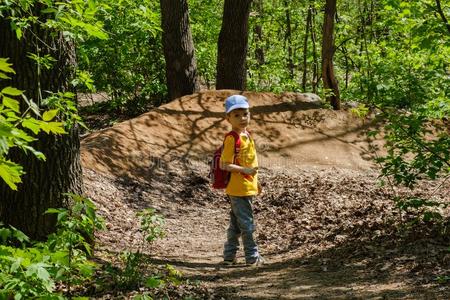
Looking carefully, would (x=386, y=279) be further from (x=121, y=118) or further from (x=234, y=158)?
(x=121, y=118)

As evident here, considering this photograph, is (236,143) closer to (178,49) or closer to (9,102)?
(9,102)

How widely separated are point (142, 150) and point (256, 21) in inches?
407

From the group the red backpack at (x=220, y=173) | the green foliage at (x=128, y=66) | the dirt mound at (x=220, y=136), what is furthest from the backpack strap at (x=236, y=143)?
the green foliage at (x=128, y=66)

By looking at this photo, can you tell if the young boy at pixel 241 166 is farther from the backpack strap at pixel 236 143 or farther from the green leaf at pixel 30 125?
the green leaf at pixel 30 125

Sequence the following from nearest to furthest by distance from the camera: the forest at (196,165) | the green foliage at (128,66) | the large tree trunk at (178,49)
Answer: the forest at (196,165) → the large tree trunk at (178,49) → the green foliage at (128,66)

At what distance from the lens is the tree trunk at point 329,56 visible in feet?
47.9

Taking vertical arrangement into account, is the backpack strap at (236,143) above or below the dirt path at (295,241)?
above

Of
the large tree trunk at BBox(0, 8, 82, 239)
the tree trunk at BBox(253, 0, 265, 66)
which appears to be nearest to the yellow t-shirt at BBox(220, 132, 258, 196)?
the large tree trunk at BBox(0, 8, 82, 239)

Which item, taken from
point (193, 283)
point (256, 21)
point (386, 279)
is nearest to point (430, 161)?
point (386, 279)

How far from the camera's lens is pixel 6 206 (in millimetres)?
5965

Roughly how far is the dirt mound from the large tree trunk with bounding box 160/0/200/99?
3.02 feet

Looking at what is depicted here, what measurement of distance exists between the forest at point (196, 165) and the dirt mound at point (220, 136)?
0.14 feet

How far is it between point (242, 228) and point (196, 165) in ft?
17.5

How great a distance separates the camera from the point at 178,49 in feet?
47.3
